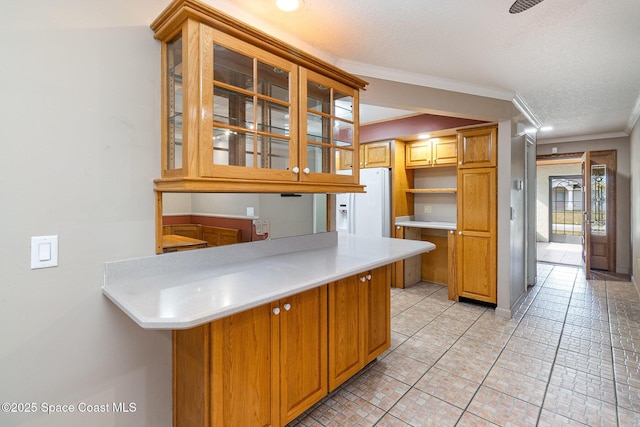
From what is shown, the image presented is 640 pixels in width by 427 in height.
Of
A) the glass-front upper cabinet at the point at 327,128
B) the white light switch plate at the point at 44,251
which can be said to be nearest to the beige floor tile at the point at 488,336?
the glass-front upper cabinet at the point at 327,128

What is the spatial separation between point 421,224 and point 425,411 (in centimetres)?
259

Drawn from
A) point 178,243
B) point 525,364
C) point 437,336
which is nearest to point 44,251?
point 178,243

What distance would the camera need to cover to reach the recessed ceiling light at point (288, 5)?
66.1 inches

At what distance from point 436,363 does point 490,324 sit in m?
1.15

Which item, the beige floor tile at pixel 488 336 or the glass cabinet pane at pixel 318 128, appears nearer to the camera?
the glass cabinet pane at pixel 318 128

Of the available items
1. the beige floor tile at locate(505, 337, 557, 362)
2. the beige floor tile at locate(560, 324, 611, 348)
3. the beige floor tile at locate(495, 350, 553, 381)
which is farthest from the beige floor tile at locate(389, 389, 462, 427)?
the beige floor tile at locate(560, 324, 611, 348)

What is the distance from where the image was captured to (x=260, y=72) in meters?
1.57

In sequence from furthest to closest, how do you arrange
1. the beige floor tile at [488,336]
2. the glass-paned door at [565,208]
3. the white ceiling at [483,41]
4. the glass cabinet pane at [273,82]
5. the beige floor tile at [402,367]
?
the glass-paned door at [565,208] < the beige floor tile at [488,336] < the beige floor tile at [402,367] < the white ceiling at [483,41] < the glass cabinet pane at [273,82]

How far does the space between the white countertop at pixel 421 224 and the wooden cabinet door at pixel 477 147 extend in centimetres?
78

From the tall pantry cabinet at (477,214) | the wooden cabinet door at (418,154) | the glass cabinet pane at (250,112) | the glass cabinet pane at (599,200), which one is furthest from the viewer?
the glass cabinet pane at (599,200)

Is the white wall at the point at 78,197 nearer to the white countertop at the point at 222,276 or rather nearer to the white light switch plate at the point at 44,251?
the white light switch plate at the point at 44,251

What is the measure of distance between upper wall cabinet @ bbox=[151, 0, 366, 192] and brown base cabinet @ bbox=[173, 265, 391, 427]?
628mm

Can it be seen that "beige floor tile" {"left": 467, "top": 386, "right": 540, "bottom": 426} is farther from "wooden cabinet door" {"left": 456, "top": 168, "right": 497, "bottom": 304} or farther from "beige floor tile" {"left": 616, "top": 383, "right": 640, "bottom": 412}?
"wooden cabinet door" {"left": 456, "top": 168, "right": 497, "bottom": 304}

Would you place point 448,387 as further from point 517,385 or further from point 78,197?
point 78,197
